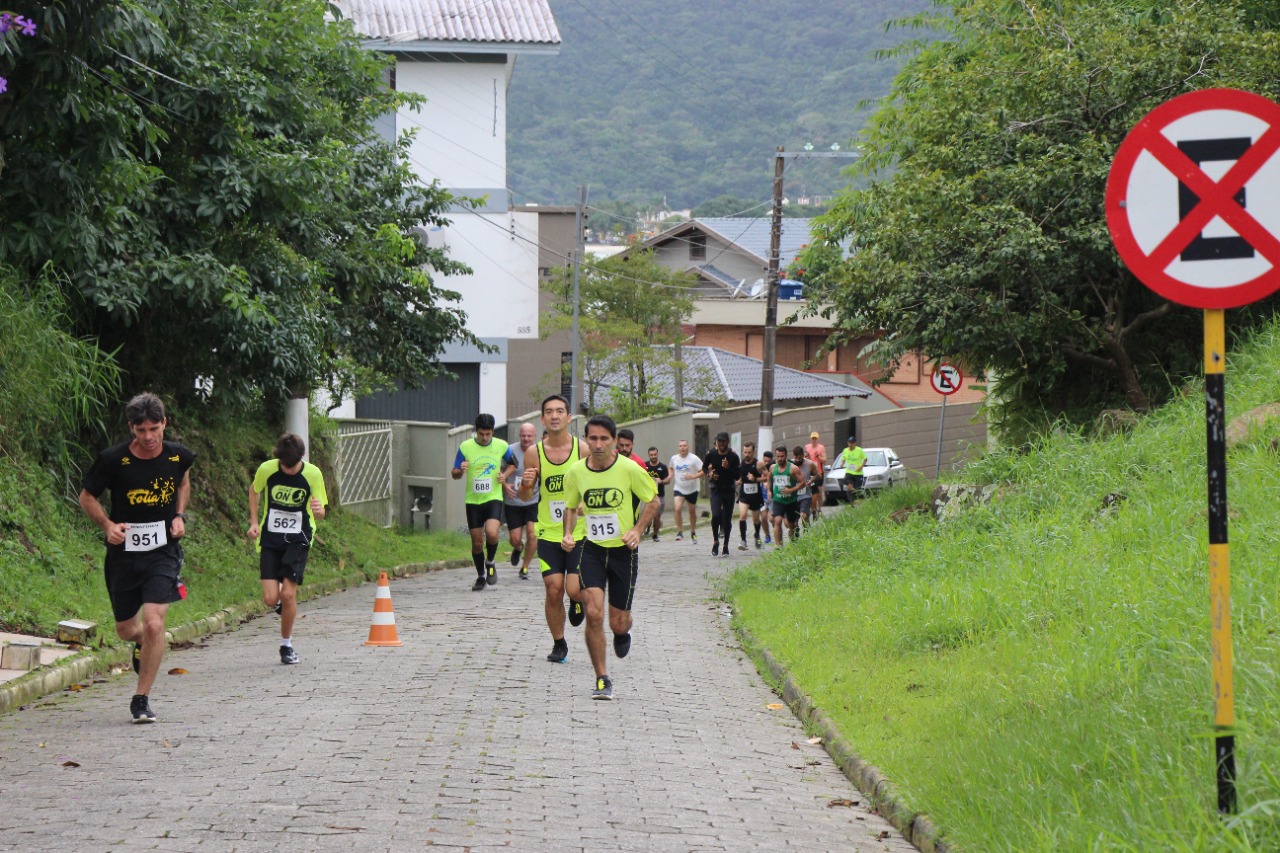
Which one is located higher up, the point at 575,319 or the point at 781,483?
the point at 575,319

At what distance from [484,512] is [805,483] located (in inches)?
353

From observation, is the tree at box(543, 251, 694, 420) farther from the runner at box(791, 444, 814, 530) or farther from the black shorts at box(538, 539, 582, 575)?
the black shorts at box(538, 539, 582, 575)

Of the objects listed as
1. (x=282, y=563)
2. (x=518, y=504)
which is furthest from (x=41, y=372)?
(x=518, y=504)

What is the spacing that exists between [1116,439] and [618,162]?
10644cm

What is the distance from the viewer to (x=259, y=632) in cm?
1394

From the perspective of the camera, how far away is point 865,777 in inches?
309

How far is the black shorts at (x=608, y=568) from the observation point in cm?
1023

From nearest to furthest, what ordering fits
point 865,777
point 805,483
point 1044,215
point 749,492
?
point 865,777, point 1044,215, point 805,483, point 749,492

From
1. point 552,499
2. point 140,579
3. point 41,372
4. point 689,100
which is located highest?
point 689,100

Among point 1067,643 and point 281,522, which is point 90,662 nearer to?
point 281,522

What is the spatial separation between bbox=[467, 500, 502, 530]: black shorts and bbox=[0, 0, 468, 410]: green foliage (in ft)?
8.27

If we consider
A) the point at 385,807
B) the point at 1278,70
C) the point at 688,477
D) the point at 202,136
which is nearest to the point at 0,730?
the point at 385,807

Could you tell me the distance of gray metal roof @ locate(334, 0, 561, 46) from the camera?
3844 cm

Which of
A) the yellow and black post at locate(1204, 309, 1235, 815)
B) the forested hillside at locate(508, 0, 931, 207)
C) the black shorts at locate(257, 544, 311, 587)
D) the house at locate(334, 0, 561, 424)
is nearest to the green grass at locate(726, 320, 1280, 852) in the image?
the yellow and black post at locate(1204, 309, 1235, 815)
